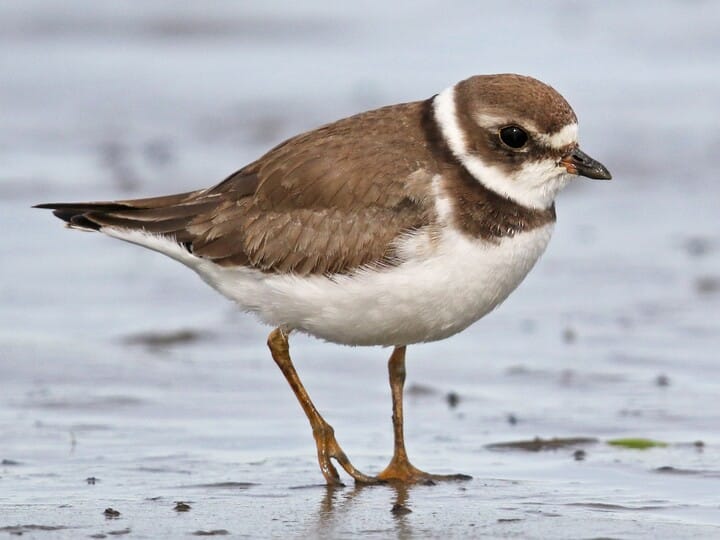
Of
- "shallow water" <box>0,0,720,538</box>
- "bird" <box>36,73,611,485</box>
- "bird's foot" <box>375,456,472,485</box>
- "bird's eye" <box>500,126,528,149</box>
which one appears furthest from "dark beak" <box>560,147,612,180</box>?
"bird's foot" <box>375,456,472,485</box>

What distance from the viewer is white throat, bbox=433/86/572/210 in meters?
6.22

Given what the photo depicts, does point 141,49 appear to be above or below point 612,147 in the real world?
above

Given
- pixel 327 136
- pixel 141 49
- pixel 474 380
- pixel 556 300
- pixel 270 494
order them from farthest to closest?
1. pixel 141 49
2. pixel 556 300
3. pixel 474 380
4. pixel 327 136
5. pixel 270 494

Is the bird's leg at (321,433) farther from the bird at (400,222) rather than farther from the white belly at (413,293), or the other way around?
the white belly at (413,293)

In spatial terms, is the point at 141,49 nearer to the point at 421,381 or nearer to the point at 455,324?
the point at 421,381

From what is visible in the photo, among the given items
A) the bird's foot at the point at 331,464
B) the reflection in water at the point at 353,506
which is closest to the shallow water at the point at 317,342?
the reflection in water at the point at 353,506

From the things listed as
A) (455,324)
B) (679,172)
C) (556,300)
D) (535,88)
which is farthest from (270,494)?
(679,172)

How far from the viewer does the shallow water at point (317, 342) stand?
591 centimetres

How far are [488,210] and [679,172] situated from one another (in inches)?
267

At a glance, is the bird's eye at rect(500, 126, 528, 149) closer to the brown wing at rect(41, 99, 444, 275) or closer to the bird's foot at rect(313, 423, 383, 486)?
the brown wing at rect(41, 99, 444, 275)

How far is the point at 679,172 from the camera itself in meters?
12.5

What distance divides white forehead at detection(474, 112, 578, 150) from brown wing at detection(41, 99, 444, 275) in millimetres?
269

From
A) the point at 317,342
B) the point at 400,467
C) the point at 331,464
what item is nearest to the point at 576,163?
the point at 400,467

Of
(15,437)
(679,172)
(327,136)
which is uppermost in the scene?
(679,172)
